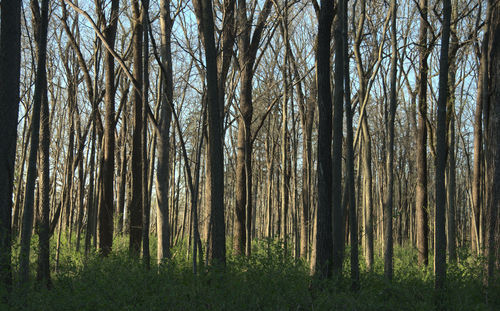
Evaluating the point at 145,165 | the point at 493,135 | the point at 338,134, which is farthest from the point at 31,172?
the point at 493,135

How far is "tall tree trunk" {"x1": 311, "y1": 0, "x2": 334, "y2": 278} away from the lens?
7199 millimetres

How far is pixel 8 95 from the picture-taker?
645 cm

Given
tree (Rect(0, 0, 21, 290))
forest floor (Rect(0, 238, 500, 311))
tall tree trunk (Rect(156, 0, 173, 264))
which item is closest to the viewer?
forest floor (Rect(0, 238, 500, 311))

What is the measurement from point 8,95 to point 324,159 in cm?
487

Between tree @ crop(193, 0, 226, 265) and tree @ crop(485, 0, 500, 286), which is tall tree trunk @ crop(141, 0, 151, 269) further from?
tree @ crop(485, 0, 500, 286)

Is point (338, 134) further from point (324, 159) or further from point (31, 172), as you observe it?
point (31, 172)

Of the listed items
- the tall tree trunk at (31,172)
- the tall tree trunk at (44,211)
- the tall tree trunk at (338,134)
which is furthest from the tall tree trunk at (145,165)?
the tall tree trunk at (338,134)

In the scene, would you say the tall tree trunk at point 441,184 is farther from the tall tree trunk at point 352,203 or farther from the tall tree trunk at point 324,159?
the tall tree trunk at point 324,159

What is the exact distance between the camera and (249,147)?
12.1 meters

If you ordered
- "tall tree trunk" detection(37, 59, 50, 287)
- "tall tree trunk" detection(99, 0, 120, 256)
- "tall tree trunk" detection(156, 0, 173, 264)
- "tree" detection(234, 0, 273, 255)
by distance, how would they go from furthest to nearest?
"tree" detection(234, 0, 273, 255) → "tall tree trunk" detection(99, 0, 120, 256) → "tall tree trunk" detection(156, 0, 173, 264) → "tall tree trunk" detection(37, 59, 50, 287)

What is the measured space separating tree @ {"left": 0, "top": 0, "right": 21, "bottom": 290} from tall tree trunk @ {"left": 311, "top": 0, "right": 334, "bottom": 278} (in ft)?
15.1

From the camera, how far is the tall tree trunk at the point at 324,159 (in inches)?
283

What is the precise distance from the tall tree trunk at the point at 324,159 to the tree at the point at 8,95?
15.1 ft

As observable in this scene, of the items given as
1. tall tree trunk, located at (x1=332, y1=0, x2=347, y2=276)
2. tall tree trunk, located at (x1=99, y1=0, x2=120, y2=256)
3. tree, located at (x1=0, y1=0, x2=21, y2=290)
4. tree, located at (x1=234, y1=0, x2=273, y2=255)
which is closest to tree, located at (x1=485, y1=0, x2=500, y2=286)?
tall tree trunk, located at (x1=332, y1=0, x2=347, y2=276)
